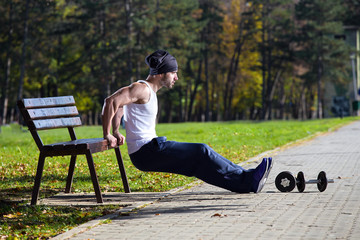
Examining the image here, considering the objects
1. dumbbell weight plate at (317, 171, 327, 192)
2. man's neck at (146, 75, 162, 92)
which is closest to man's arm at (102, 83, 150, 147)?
man's neck at (146, 75, 162, 92)

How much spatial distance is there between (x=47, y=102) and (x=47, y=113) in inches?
6.9

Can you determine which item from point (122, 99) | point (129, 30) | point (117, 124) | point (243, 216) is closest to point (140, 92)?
point (122, 99)

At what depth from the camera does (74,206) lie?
280 inches

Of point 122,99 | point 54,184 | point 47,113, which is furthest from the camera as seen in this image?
point 54,184

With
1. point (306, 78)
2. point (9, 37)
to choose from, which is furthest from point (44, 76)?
point (306, 78)

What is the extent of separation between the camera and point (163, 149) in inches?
269

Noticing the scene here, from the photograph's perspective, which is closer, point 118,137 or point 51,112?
point 118,137

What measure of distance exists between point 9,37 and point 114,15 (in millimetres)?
9063

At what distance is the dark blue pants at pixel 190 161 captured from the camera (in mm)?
6793

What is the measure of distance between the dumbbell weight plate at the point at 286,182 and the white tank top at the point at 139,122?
5.98 ft

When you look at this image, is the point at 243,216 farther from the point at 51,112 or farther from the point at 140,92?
the point at 51,112

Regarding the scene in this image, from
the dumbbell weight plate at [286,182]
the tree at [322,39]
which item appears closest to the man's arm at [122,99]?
the dumbbell weight plate at [286,182]

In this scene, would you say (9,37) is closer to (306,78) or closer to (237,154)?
(306,78)

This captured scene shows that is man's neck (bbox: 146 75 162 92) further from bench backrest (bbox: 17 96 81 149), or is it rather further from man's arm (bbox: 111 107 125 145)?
bench backrest (bbox: 17 96 81 149)
